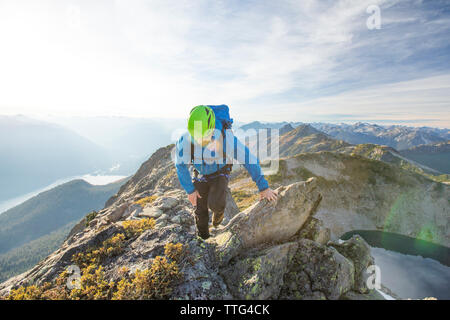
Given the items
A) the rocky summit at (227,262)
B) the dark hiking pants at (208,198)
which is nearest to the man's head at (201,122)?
the dark hiking pants at (208,198)

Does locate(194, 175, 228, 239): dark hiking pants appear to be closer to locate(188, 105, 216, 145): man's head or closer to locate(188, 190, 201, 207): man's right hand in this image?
locate(188, 190, 201, 207): man's right hand

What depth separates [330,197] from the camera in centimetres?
8056

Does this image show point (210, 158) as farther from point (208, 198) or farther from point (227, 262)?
point (227, 262)

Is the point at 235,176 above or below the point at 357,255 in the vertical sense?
below

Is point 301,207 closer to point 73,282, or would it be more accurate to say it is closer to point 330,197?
point 73,282

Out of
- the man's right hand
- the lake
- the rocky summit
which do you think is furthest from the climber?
the lake

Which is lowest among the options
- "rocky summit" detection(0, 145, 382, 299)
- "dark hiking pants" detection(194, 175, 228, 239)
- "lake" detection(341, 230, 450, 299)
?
"lake" detection(341, 230, 450, 299)

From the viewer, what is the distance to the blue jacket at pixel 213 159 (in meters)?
6.68

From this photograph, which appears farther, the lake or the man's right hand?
the lake

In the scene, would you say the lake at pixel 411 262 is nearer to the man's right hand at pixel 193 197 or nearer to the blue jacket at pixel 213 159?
the blue jacket at pixel 213 159

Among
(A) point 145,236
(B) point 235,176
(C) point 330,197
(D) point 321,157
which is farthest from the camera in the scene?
(B) point 235,176

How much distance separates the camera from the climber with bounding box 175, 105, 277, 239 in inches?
249

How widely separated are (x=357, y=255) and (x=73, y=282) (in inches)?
442
